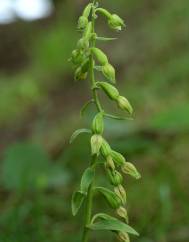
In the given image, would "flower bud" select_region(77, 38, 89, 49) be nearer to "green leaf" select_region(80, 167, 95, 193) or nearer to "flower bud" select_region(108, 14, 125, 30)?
"flower bud" select_region(108, 14, 125, 30)

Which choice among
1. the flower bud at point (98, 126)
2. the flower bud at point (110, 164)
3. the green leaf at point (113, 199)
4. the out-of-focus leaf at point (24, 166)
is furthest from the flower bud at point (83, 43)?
the out-of-focus leaf at point (24, 166)

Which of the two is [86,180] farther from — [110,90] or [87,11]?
[87,11]

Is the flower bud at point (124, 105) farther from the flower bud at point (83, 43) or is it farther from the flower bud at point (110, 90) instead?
the flower bud at point (83, 43)

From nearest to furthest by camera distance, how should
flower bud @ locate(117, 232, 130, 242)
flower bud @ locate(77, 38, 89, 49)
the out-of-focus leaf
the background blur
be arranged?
flower bud @ locate(77, 38, 89, 49) → flower bud @ locate(117, 232, 130, 242) → the background blur → the out-of-focus leaf

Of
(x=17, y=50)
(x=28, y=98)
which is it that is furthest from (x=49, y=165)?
(x=17, y=50)

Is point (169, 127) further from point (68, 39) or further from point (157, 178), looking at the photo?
point (68, 39)

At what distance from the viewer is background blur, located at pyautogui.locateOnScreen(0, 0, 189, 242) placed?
114 inches

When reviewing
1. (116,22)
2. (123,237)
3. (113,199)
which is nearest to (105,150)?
(113,199)

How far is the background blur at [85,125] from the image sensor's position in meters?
2.90

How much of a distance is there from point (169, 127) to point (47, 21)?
7.02 meters

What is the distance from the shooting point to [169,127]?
3.21 metres

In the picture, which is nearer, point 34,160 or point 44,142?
point 34,160

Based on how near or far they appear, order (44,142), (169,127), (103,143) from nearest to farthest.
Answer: (103,143)
(169,127)
(44,142)

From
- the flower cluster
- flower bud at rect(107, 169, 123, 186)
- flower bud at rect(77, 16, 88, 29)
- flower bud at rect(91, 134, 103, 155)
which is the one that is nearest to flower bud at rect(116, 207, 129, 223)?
the flower cluster
